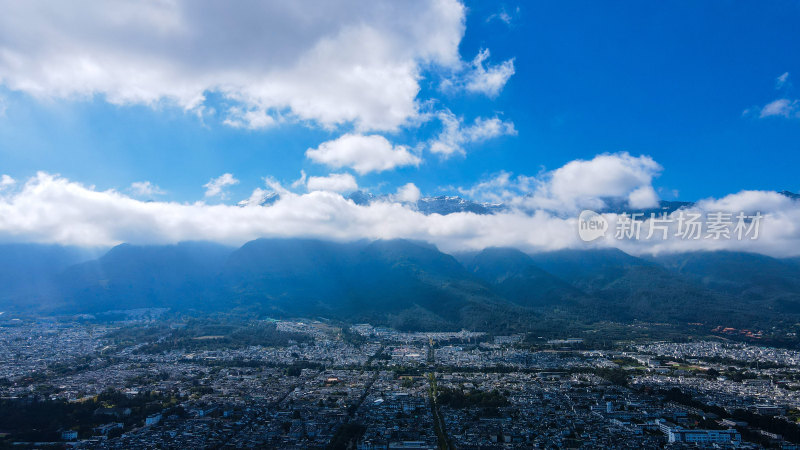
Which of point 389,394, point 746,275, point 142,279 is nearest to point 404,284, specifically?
point 142,279

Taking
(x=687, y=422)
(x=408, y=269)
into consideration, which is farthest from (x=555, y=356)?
(x=408, y=269)

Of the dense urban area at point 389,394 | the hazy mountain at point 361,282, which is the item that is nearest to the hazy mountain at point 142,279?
the hazy mountain at point 361,282

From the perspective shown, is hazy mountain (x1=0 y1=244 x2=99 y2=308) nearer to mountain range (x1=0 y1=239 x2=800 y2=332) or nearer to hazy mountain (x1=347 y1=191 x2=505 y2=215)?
mountain range (x1=0 y1=239 x2=800 y2=332)

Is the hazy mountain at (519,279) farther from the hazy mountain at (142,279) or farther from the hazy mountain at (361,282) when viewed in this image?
the hazy mountain at (142,279)

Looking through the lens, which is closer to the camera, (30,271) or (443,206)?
(30,271)

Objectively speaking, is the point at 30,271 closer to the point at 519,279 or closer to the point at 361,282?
the point at 361,282

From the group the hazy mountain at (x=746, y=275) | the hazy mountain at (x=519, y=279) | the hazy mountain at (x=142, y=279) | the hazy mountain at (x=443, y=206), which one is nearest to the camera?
the hazy mountain at (x=746, y=275)
